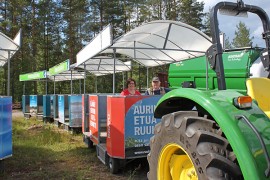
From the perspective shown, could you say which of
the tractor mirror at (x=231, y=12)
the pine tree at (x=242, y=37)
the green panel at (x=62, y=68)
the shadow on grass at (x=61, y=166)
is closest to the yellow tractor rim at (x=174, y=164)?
the tractor mirror at (x=231, y=12)

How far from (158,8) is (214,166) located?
35.3m

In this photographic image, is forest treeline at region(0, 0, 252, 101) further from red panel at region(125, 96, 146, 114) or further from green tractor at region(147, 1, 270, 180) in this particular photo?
green tractor at region(147, 1, 270, 180)

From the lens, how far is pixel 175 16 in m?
34.7

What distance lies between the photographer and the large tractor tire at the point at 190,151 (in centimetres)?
206

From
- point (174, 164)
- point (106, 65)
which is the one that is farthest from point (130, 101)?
point (106, 65)

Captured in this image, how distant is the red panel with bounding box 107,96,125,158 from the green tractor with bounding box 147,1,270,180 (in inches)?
98.4

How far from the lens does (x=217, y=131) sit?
7.45 ft

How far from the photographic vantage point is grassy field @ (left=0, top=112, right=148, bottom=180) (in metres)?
5.91

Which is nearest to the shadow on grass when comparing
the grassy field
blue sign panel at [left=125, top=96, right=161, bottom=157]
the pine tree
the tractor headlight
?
the grassy field

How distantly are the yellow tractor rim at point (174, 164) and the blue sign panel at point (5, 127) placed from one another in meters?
4.13

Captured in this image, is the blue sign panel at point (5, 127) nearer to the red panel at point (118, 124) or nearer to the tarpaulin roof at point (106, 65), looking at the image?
the red panel at point (118, 124)

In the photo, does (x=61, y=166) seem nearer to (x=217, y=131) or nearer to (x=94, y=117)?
(x=94, y=117)

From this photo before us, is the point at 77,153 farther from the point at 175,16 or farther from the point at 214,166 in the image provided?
the point at 175,16

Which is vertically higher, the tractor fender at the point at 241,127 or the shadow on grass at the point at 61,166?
the tractor fender at the point at 241,127
